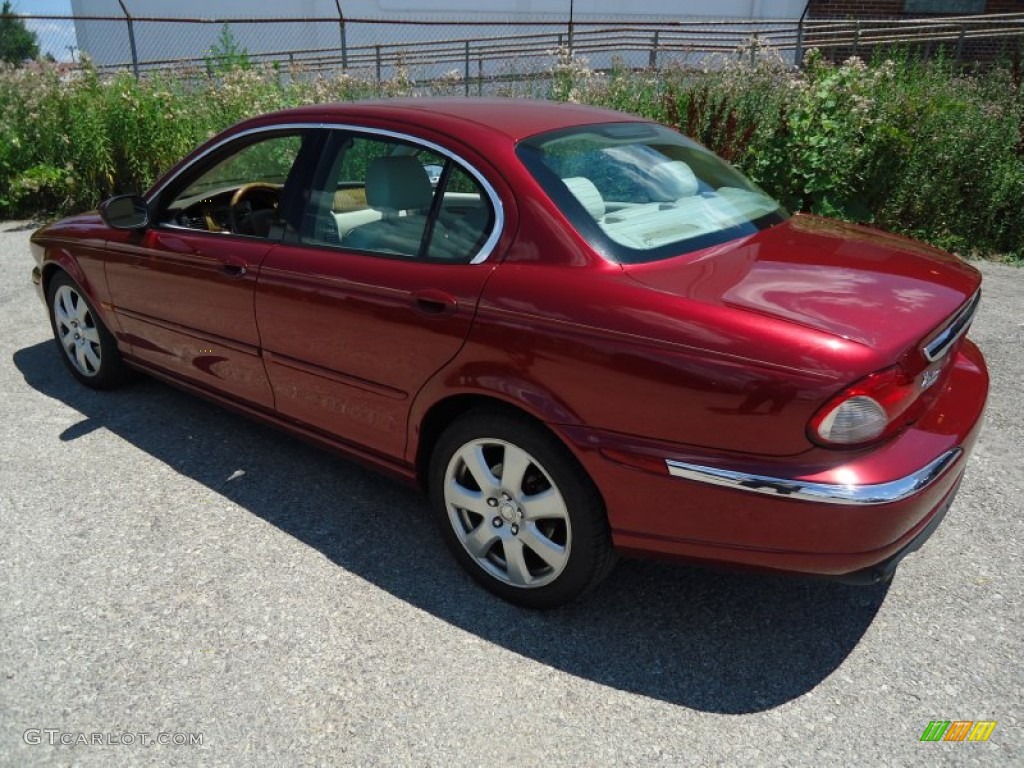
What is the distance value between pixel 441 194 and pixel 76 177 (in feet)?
28.4

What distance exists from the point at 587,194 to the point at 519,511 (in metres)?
1.10

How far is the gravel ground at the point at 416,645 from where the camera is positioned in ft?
7.60

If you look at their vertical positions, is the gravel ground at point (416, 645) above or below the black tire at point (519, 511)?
below

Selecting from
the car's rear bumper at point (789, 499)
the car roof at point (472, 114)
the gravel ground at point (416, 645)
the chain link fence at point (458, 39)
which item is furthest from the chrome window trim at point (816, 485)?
the chain link fence at point (458, 39)

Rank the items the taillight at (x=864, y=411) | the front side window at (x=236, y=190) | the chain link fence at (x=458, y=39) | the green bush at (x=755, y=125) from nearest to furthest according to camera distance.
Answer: the taillight at (x=864, y=411), the front side window at (x=236, y=190), the green bush at (x=755, y=125), the chain link fence at (x=458, y=39)

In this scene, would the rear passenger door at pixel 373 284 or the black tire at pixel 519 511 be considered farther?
the rear passenger door at pixel 373 284

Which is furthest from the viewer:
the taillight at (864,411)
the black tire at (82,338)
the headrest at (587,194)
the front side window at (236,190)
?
the black tire at (82,338)

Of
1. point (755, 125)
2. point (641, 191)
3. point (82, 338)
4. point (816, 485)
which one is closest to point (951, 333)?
point (816, 485)

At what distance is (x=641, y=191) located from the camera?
9.86 feet

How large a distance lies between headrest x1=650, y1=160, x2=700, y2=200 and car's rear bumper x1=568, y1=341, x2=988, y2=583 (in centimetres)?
116

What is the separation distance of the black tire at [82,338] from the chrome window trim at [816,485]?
3.54 meters

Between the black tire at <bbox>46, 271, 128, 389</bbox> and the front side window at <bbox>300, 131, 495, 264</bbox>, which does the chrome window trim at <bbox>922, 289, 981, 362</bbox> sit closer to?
the front side window at <bbox>300, 131, 495, 264</bbox>

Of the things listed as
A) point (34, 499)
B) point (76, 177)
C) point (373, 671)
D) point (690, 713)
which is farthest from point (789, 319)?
point (76, 177)

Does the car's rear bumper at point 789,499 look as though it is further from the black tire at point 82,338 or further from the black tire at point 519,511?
the black tire at point 82,338
